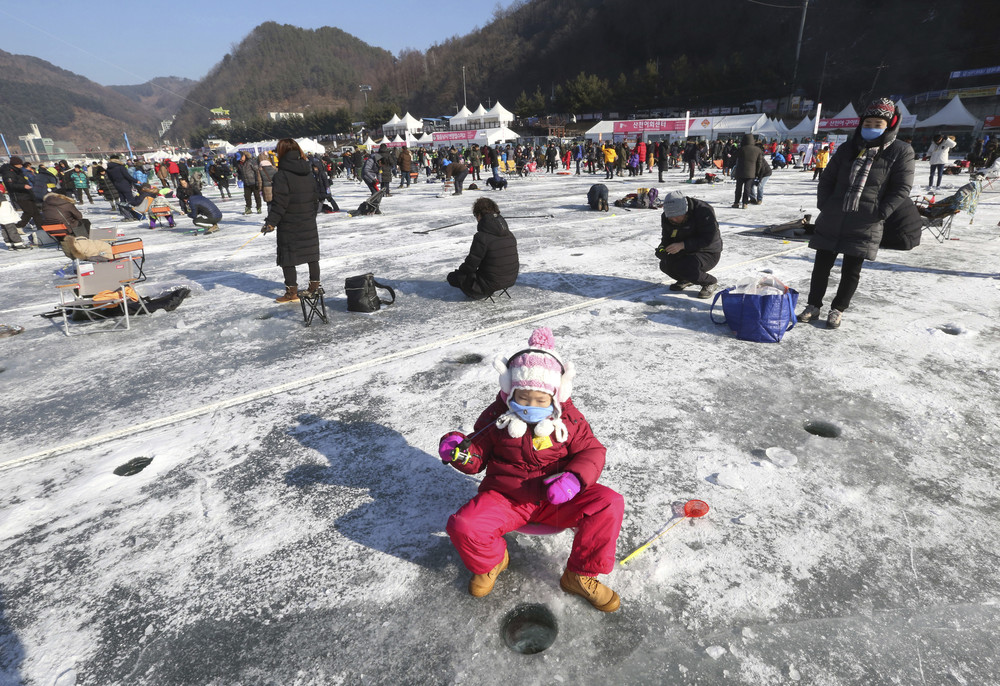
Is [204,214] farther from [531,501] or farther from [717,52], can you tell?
[717,52]

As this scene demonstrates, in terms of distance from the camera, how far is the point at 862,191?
3.83 meters

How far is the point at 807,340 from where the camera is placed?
418 cm

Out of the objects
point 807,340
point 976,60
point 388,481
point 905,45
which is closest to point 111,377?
point 388,481

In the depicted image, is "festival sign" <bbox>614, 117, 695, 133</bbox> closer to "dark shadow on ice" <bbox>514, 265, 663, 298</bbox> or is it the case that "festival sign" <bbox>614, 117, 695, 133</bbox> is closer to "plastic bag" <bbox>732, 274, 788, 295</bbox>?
"dark shadow on ice" <bbox>514, 265, 663, 298</bbox>

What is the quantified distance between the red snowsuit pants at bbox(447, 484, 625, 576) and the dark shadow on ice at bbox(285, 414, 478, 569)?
0.34 meters

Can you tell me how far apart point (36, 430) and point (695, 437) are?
4.51m

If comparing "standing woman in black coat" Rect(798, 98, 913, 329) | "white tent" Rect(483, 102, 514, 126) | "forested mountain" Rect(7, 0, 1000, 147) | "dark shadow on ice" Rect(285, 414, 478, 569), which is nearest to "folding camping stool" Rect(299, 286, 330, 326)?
"dark shadow on ice" Rect(285, 414, 478, 569)

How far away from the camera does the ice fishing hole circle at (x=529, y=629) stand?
70.6 inches

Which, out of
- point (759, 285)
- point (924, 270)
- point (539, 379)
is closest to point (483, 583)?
point (539, 379)

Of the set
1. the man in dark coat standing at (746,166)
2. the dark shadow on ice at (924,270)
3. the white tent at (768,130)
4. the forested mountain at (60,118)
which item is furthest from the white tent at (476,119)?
the forested mountain at (60,118)

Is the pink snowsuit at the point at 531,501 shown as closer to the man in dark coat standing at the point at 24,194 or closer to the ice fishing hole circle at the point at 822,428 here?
the ice fishing hole circle at the point at 822,428

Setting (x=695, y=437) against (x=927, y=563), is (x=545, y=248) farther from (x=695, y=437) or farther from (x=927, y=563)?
(x=927, y=563)

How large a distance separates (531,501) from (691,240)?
4.01 m

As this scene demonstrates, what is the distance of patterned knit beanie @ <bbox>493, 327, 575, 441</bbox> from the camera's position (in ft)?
6.66
